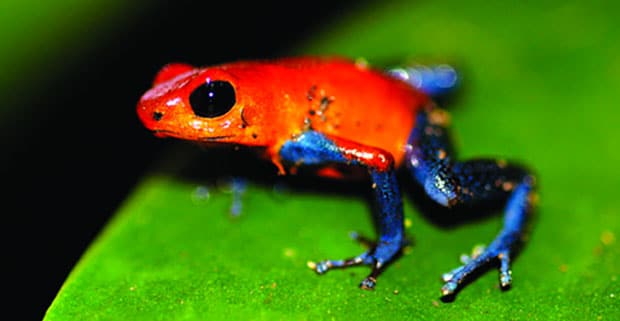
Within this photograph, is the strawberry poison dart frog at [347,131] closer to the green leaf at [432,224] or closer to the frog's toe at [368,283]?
the frog's toe at [368,283]

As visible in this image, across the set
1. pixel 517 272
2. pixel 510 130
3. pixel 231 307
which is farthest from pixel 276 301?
pixel 510 130

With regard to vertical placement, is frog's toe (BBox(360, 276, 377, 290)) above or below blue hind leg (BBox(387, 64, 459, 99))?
below

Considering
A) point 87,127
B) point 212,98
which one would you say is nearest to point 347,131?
point 212,98

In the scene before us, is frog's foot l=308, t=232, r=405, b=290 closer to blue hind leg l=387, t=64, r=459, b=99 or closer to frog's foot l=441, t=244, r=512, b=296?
frog's foot l=441, t=244, r=512, b=296

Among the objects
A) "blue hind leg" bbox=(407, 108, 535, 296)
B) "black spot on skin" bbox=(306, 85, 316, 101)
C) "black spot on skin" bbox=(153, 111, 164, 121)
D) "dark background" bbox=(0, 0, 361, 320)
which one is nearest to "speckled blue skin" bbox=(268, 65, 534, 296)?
"blue hind leg" bbox=(407, 108, 535, 296)

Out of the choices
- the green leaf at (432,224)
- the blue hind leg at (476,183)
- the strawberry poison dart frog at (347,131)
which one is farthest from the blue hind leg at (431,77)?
the blue hind leg at (476,183)

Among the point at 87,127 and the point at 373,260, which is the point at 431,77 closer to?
the point at 373,260
